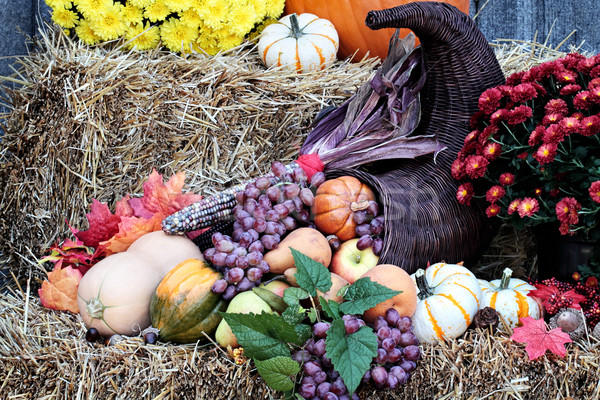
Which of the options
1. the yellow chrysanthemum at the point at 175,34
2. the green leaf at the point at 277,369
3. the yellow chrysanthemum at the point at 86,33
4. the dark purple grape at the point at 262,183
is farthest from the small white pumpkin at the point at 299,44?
the green leaf at the point at 277,369

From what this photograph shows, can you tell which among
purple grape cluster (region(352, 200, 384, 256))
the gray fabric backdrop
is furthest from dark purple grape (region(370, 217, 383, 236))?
the gray fabric backdrop

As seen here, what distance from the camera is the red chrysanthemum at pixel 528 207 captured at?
152 centimetres

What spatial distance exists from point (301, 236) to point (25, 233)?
127 centimetres

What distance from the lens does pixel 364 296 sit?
1.34m

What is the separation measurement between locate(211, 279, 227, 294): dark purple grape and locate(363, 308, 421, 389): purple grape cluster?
1.34 ft

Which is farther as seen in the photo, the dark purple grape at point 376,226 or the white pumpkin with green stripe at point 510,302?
the dark purple grape at point 376,226

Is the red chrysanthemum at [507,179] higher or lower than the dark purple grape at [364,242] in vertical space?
higher

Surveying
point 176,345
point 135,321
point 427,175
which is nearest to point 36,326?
point 135,321

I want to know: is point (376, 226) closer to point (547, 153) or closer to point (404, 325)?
point (404, 325)

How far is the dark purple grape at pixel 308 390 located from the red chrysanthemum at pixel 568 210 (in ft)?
2.67

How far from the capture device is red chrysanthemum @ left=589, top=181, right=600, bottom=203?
54.5 inches

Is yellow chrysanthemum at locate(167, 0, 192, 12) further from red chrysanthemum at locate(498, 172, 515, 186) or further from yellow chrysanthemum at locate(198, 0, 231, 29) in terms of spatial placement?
red chrysanthemum at locate(498, 172, 515, 186)

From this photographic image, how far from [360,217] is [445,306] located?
0.38 m

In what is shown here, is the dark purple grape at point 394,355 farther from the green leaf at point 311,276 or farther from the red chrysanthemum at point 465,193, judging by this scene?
the red chrysanthemum at point 465,193
